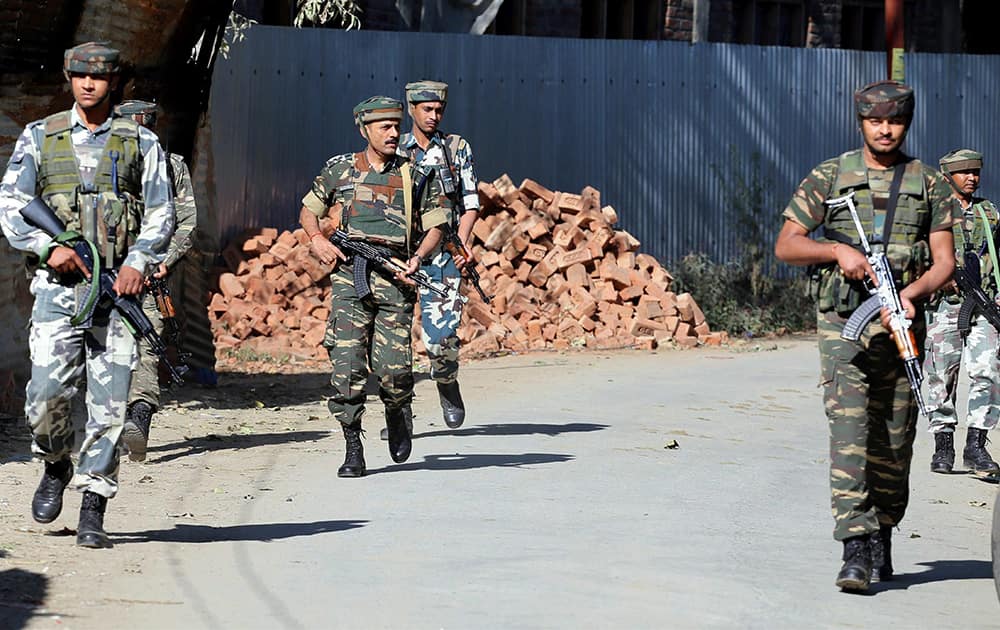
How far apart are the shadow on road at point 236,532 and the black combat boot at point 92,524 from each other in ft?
0.67

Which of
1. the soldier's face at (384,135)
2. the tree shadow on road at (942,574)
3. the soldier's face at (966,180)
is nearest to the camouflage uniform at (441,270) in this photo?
the soldier's face at (384,135)

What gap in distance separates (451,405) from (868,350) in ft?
16.1

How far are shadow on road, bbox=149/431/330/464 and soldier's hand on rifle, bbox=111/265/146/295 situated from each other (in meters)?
3.32

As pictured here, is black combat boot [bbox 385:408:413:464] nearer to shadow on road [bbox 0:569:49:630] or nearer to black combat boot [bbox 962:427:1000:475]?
shadow on road [bbox 0:569:49:630]

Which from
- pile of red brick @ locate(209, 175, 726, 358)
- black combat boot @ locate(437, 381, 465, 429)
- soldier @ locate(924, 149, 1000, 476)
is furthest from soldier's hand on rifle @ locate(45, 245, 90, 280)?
pile of red brick @ locate(209, 175, 726, 358)

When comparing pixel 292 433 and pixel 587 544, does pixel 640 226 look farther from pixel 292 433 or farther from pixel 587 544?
pixel 587 544

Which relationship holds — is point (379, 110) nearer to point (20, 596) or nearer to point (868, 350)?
point (868, 350)

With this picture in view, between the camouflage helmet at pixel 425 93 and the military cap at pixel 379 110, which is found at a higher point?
the camouflage helmet at pixel 425 93

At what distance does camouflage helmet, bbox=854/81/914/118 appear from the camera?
6.91 meters

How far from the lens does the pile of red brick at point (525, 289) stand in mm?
17781

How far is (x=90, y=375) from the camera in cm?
742

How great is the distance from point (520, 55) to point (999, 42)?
11025mm

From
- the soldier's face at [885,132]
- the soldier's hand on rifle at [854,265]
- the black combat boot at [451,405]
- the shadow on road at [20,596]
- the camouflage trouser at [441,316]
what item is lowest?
the black combat boot at [451,405]

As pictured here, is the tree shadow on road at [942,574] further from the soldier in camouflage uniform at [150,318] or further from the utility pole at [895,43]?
the utility pole at [895,43]
